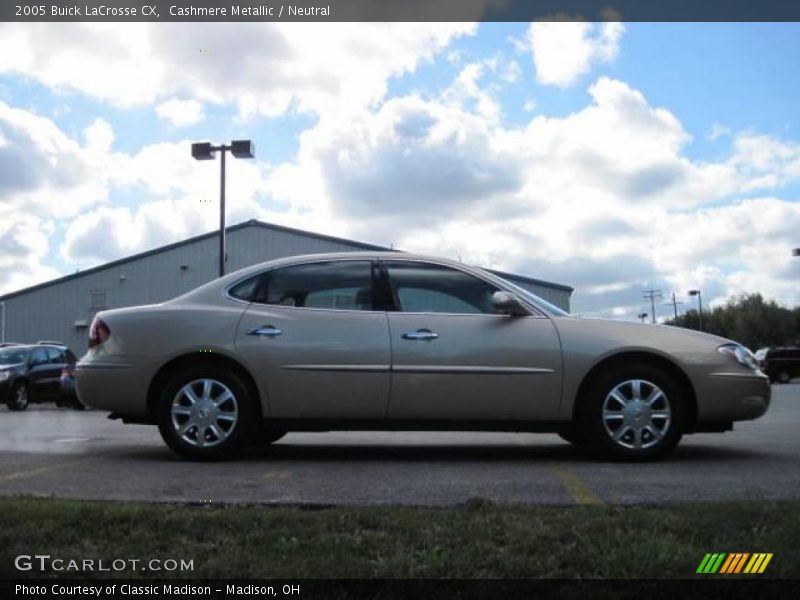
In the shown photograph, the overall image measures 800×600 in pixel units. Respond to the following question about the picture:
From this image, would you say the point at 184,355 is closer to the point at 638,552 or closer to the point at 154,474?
the point at 154,474

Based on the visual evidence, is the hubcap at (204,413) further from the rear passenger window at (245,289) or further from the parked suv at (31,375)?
the parked suv at (31,375)

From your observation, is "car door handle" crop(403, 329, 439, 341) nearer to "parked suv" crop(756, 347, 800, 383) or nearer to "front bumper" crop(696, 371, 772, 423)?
"front bumper" crop(696, 371, 772, 423)

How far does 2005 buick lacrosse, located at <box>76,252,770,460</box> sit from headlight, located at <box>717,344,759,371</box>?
17 mm

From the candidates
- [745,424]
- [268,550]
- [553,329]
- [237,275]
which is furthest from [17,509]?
[745,424]

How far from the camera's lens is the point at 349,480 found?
17.4ft

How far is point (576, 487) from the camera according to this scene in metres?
4.98

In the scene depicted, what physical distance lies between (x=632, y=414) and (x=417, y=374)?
1.53 m

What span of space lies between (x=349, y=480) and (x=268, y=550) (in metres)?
1.86

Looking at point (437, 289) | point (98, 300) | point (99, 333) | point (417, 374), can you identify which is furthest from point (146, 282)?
point (417, 374)

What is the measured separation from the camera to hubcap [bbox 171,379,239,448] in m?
6.21

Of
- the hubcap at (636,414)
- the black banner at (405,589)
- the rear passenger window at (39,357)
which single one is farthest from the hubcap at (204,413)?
the rear passenger window at (39,357)

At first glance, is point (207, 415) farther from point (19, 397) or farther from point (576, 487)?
point (19, 397)

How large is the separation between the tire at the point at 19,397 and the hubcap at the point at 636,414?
573 inches

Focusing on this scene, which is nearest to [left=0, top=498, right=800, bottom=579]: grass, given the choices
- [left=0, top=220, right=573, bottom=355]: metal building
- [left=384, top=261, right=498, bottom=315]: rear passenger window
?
[left=384, top=261, right=498, bottom=315]: rear passenger window
